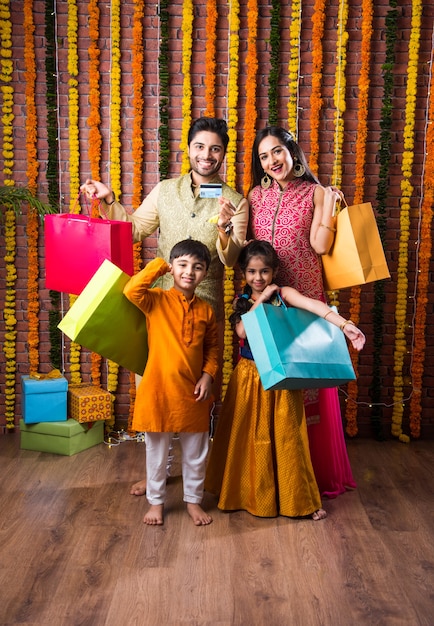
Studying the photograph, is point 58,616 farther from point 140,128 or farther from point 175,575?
point 140,128

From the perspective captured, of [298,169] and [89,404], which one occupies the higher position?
[298,169]

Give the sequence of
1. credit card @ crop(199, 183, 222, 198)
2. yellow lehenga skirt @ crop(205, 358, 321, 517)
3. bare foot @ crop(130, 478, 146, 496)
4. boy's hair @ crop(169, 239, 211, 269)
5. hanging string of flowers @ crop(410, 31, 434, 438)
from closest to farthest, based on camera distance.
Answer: boy's hair @ crop(169, 239, 211, 269), credit card @ crop(199, 183, 222, 198), yellow lehenga skirt @ crop(205, 358, 321, 517), bare foot @ crop(130, 478, 146, 496), hanging string of flowers @ crop(410, 31, 434, 438)

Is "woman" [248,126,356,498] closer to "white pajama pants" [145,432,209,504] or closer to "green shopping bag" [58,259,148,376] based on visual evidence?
"white pajama pants" [145,432,209,504]

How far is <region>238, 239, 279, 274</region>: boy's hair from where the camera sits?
2.98m

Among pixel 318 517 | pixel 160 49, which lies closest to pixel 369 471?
pixel 318 517

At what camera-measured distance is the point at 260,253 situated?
117 inches

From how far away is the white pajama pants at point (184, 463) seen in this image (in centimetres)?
300

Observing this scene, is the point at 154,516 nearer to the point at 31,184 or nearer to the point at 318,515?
the point at 318,515

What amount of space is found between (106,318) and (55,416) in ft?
4.22

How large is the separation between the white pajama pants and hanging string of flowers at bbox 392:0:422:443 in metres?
1.67

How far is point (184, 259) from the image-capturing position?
286 centimetres

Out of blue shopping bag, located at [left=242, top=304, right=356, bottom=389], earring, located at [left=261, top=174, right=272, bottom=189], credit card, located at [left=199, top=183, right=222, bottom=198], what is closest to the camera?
blue shopping bag, located at [left=242, top=304, right=356, bottom=389]

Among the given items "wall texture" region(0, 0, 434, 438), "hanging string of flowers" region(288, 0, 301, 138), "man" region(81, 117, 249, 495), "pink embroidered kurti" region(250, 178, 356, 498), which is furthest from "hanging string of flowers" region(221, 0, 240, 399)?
"pink embroidered kurti" region(250, 178, 356, 498)

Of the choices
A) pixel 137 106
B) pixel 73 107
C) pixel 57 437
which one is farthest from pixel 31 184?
pixel 57 437
